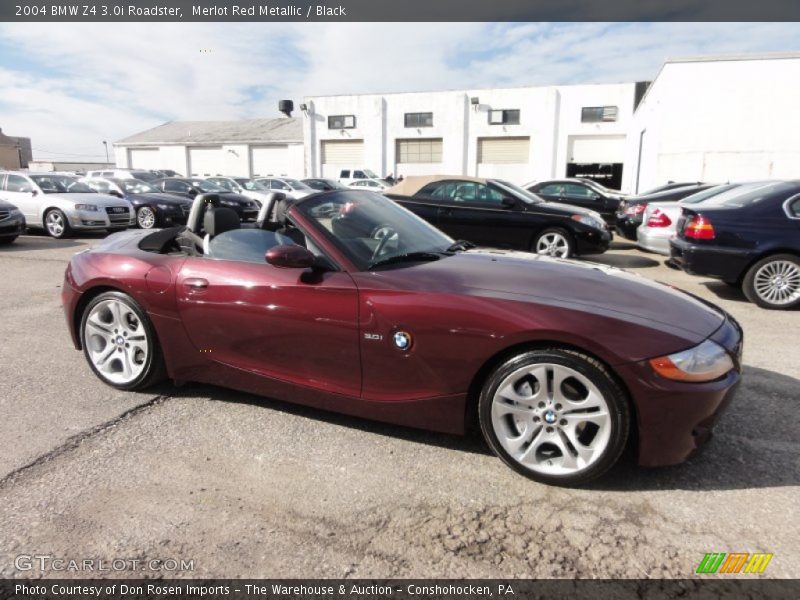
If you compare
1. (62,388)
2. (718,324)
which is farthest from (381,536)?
(62,388)

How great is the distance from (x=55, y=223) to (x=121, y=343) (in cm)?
1028

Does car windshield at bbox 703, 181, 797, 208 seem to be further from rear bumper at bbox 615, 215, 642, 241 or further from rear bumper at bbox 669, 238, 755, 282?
rear bumper at bbox 615, 215, 642, 241

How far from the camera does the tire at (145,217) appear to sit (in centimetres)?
1332

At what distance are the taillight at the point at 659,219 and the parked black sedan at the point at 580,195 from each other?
4416 millimetres

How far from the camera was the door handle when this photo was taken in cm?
312

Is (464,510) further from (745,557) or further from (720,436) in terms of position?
(720,436)

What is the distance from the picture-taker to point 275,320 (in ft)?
A: 9.48

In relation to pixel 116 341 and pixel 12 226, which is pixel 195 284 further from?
pixel 12 226

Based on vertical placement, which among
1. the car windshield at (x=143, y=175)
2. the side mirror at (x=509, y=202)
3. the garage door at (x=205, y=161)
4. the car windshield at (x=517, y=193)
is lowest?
the side mirror at (x=509, y=202)

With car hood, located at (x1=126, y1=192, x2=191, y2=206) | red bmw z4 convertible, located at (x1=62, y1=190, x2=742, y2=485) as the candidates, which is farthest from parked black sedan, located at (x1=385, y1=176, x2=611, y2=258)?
car hood, located at (x1=126, y1=192, x2=191, y2=206)

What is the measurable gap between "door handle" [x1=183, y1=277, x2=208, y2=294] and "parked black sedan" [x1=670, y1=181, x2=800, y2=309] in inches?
221

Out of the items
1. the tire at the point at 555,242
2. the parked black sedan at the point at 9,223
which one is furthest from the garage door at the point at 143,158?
the tire at the point at 555,242

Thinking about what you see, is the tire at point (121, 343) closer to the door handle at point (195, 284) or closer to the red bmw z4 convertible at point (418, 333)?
the red bmw z4 convertible at point (418, 333)

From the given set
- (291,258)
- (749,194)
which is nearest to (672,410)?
(291,258)
